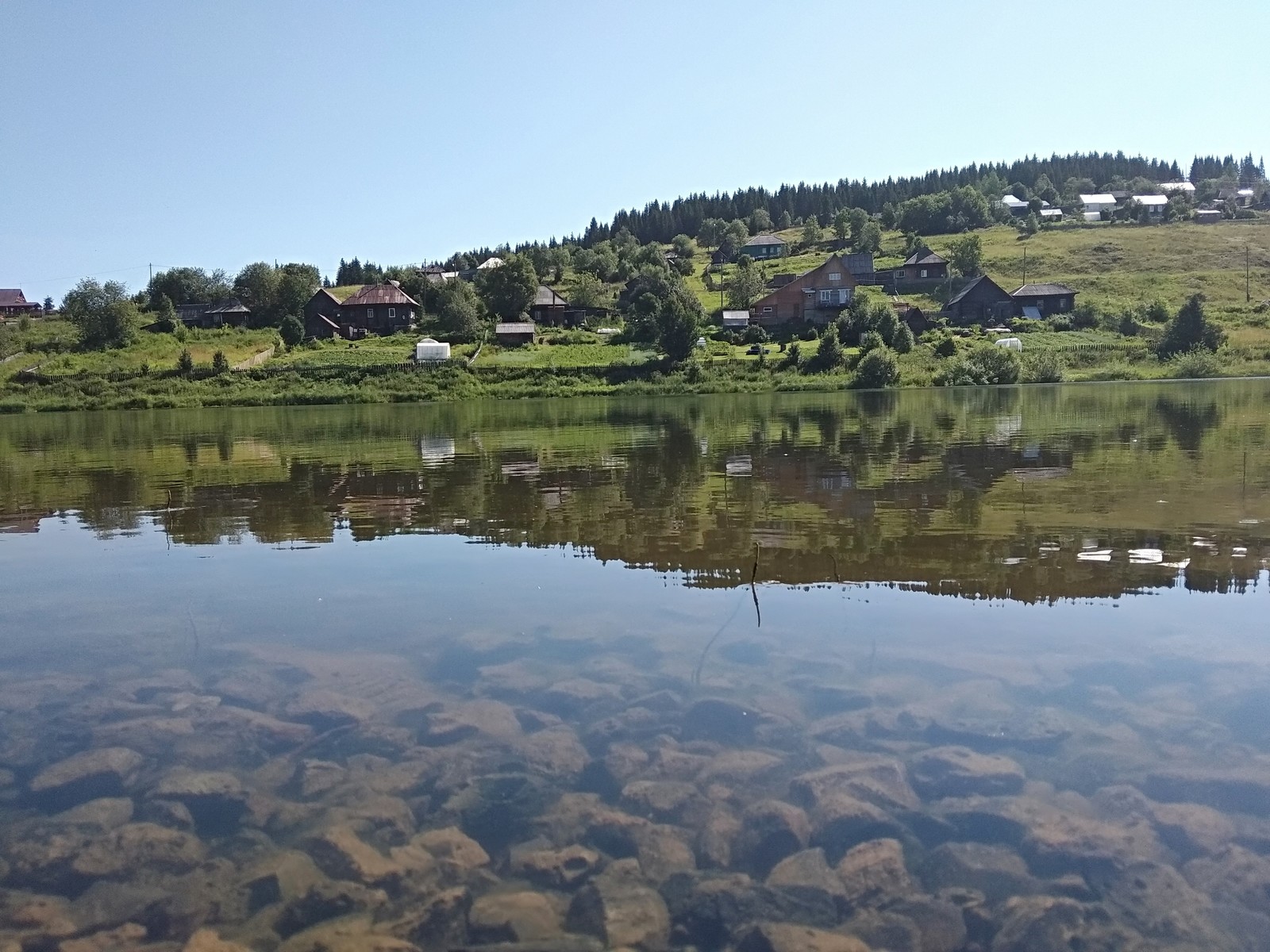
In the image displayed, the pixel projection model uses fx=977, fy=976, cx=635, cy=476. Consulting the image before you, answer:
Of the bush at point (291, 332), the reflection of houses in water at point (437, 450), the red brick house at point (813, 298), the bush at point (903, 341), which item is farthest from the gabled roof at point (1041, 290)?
the reflection of houses in water at point (437, 450)

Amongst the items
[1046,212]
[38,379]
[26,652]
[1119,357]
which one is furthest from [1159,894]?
[1046,212]

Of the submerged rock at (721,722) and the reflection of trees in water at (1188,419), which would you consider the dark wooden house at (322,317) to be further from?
the submerged rock at (721,722)

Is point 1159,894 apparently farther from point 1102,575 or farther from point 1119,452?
point 1119,452

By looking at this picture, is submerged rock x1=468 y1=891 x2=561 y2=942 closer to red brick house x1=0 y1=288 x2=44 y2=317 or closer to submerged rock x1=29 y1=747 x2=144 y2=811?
submerged rock x1=29 y1=747 x2=144 y2=811

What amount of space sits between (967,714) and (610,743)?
307 centimetres

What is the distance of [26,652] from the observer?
11.1m

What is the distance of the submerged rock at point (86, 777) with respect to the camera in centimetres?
738

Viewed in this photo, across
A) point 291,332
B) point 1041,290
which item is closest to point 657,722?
point 291,332

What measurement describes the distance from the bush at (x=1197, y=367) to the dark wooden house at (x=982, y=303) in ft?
83.0

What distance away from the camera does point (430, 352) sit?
8819 centimetres

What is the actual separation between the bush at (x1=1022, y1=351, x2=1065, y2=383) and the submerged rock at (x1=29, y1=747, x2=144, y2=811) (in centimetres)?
7705

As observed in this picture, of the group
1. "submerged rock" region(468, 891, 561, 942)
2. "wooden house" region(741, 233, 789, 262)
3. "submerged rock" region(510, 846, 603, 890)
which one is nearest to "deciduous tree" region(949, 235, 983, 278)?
"wooden house" region(741, 233, 789, 262)

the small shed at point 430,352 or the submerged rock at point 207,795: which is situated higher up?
the small shed at point 430,352

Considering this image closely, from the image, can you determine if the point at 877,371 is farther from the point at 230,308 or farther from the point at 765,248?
the point at 765,248
